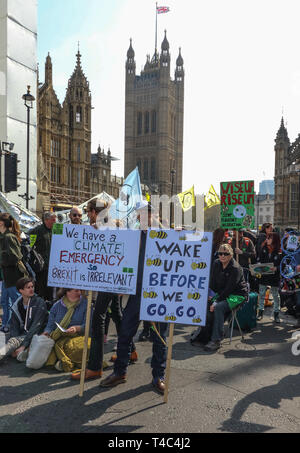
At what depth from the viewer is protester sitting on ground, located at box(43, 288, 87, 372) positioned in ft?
15.6

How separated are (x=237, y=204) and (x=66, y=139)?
4253 centimetres

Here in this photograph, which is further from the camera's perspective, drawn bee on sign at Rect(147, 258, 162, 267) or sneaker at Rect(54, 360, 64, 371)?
sneaker at Rect(54, 360, 64, 371)

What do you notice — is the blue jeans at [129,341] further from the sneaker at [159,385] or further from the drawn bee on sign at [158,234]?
the drawn bee on sign at [158,234]

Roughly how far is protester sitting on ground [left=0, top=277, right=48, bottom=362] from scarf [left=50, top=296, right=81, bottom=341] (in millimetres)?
443

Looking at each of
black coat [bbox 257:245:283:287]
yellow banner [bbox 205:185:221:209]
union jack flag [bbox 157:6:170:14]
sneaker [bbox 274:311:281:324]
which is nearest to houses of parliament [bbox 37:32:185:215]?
union jack flag [bbox 157:6:170:14]

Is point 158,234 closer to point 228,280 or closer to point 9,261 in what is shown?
point 228,280

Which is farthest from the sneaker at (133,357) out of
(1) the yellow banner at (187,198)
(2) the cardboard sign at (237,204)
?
(1) the yellow banner at (187,198)

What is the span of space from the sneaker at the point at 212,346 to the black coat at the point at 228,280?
66cm

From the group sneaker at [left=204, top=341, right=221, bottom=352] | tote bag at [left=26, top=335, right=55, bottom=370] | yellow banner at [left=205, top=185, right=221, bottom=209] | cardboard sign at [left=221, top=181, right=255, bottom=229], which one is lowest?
sneaker at [left=204, top=341, right=221, bottom=352]

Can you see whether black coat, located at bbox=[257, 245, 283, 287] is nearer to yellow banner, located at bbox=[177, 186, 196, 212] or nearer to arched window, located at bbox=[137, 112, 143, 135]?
yellow banner, located at bbox=[177, 186, 196, 212]

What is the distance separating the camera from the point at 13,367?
481 cm

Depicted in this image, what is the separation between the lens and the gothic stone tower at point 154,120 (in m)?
92.4

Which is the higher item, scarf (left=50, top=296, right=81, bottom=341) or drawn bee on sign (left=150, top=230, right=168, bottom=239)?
drawn bee on sign (left=150, top=230, right=168, bottom=239)

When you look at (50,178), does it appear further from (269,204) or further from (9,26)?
(269,204)
